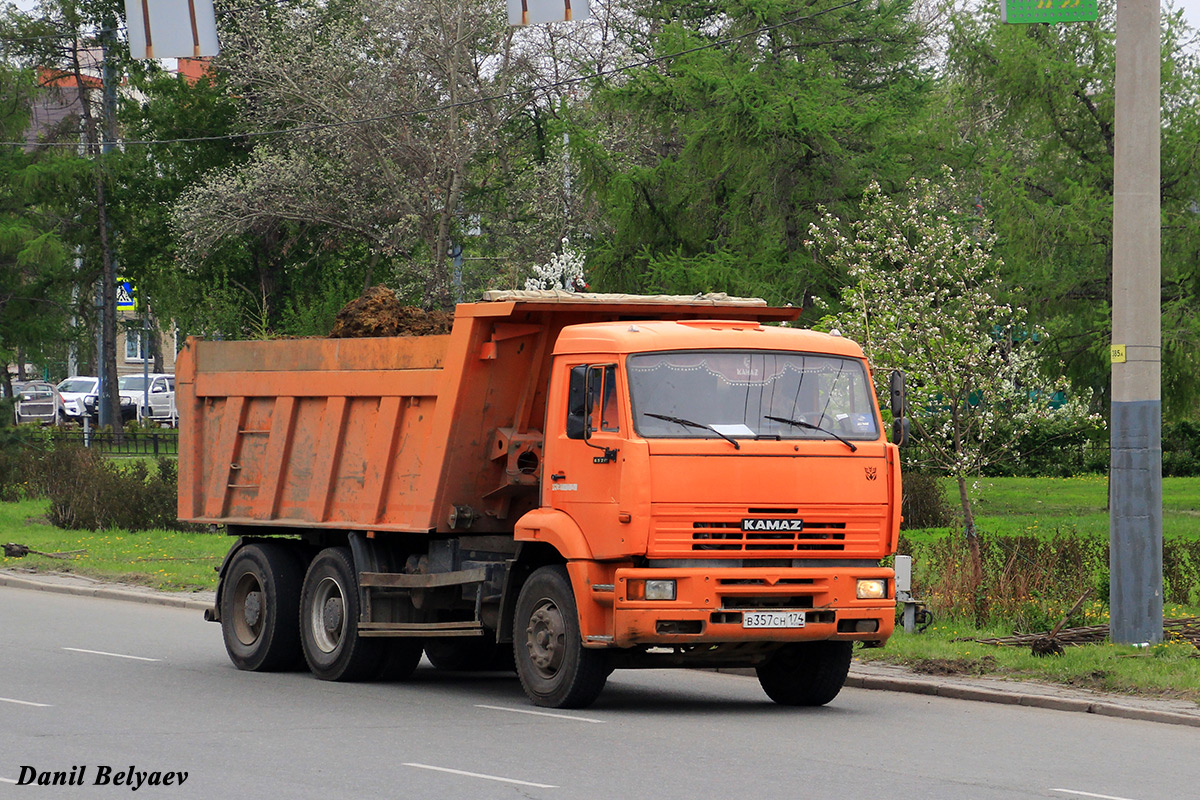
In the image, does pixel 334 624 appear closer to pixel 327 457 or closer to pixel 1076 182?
pixel 327 457

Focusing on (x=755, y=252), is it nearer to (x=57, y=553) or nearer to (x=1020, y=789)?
(x=57, y=553)

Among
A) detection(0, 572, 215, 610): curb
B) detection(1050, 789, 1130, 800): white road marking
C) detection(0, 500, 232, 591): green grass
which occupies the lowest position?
detection(0, 572, 215, 610): curb

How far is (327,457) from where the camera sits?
14.6 meters

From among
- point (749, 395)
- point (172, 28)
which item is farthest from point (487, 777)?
point (172, 28)

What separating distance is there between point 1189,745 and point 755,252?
25469 mm

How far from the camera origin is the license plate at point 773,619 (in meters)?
11.8

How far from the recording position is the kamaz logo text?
39.0 feet

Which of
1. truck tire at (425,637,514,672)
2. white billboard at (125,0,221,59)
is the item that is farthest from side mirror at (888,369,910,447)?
white billboard at (125,0,221,59)

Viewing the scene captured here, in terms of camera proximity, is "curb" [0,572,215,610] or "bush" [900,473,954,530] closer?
"curb" [0,572,215,610]

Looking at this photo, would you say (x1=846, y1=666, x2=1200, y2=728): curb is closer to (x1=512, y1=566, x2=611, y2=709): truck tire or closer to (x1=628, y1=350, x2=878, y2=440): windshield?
(x1=628, y1=350, x2=878, y2=440): windshield

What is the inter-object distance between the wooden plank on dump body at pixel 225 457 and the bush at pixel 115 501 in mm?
14039

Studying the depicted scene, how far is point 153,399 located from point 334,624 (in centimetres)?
6048

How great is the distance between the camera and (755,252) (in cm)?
3603

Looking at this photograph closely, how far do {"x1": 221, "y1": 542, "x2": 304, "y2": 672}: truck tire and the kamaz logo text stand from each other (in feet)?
16.1
